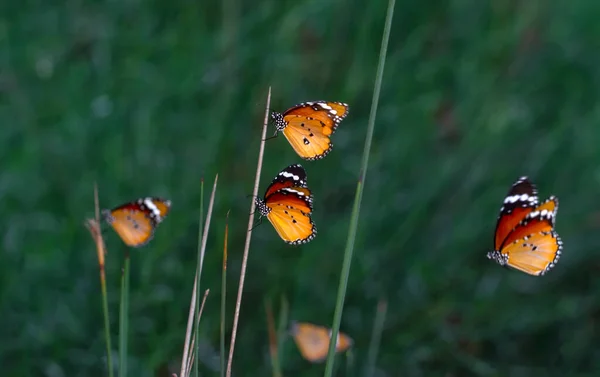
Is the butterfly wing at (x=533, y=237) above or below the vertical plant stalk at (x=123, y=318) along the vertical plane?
above

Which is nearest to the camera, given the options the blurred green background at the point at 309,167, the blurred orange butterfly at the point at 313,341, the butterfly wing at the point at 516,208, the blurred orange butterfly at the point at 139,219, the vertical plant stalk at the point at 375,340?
the butterfly wing at the point at 516,208

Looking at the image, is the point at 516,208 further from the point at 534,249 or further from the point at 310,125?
Answer: the point at 310,125

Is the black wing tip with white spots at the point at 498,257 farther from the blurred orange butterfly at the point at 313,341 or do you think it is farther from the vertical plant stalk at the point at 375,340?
the blurred orange butterfly at the point at 313,341

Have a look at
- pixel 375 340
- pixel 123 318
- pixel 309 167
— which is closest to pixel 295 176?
pixel 123 318

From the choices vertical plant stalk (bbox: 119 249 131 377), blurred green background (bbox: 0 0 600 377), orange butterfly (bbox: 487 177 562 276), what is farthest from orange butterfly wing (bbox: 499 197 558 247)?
blurred green background (bbox: 0 0 600 377)

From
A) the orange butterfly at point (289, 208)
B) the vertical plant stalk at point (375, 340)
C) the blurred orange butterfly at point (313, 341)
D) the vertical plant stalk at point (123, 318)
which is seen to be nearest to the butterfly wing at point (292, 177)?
the orange butterfly at point (289, 208)

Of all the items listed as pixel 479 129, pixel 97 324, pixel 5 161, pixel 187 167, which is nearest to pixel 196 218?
pixel 187 167

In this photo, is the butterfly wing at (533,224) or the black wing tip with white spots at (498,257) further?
the butterfly wing at (533,224)

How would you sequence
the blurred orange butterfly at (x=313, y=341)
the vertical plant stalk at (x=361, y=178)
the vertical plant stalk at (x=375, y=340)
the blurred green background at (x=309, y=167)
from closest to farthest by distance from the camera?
1. the vertical plant stalk at (x=361, y=178)
2. the vertical plant stalk at (x=375, y=340)
3. the blurred orange butterfly at (x=313, y=341)
4. the blurred green background at (x=309, y=167)

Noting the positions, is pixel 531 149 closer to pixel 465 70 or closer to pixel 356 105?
pixel 465 70
